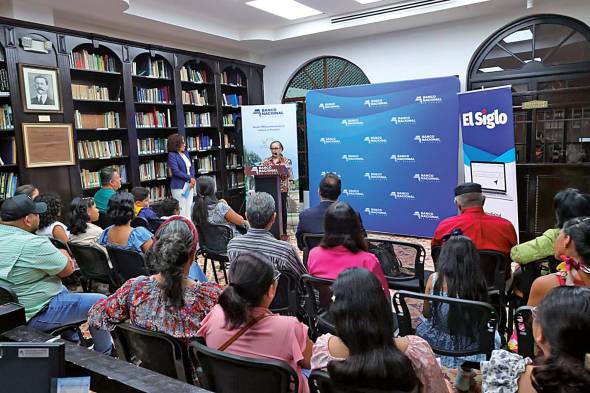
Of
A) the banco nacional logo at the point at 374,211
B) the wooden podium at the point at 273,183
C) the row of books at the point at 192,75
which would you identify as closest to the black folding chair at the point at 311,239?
the wooden podium at the point at 273,183

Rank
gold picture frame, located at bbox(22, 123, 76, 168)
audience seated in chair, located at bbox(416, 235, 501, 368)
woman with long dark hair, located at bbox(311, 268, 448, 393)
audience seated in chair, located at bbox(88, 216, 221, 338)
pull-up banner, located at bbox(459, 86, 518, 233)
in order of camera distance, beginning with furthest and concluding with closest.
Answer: gold picture frame, located at bbox(22, 123, 76, 168)
pull-up banner, located at bbox(459, 86, 518, 233)
audience seated in chair, located at bbox(416, 235, 501, 368)
audience seated in chair, located at bbox(88, 216, 221, 338)
woman with long dark hair, located at bbox(311, 268, 448, 393)

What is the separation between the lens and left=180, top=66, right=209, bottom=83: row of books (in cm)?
688

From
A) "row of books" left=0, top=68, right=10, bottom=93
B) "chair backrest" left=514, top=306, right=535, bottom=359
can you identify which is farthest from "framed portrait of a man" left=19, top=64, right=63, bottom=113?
"chair backrest" left=514, top=306, right=535, bottom=359

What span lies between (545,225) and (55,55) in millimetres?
6161

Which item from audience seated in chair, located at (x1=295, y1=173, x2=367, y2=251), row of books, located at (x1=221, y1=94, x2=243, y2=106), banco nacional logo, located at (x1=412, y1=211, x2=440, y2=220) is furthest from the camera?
row of books, located at (x1=221, y1=94, x2=243, y2=106)

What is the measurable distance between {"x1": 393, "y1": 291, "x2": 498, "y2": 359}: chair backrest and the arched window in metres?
5.82

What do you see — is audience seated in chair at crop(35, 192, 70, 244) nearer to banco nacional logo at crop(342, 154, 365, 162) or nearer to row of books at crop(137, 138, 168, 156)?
row of books at crop(137, 138, 168, 156)

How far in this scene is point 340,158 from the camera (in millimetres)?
6875

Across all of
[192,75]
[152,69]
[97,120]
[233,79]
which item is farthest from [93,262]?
[233,79]

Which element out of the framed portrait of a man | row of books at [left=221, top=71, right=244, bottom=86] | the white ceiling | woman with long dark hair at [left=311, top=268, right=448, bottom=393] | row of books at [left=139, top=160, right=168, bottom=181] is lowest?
woman with long dark hair at [left=311, top=268, right=448, bottom=393]

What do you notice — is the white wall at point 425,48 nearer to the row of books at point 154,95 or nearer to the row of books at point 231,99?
the row of books at point 231,99

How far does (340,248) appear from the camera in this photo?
2.37 metres

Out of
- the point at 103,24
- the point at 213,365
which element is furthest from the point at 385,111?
the point at 213,365

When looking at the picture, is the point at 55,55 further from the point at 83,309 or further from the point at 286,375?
the point at 286,375
